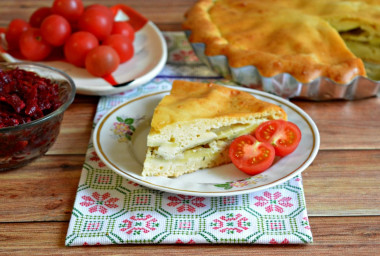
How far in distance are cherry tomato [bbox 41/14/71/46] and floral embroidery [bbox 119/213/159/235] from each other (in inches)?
49.0

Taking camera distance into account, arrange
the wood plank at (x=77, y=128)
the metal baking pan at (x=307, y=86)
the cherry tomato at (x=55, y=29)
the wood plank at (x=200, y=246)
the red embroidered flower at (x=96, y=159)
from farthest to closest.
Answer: the cherry tomato at (x=55, y=29), the metal baking pan at (x=307, y=86), the wood plank at (x=77, y=128), the red embroidered flower at (x=96, y=159), the wood plank at (x=200, y=246)

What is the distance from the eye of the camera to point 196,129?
1.78 m

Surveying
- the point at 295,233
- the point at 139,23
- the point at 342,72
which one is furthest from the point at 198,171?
the point at 139,23

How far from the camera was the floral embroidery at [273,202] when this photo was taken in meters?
1.65

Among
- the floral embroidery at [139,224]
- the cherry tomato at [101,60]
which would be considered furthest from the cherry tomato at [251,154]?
the cherry tomato at [101,60]

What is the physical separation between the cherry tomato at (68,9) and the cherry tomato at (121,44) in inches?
9.5

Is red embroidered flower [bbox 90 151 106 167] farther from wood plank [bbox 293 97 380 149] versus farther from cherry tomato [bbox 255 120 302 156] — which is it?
wood plank [bbox 293 97 380 149]

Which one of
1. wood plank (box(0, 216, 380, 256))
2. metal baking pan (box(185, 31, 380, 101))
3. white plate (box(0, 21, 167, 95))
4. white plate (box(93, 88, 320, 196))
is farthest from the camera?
white plate (box(0, 21, 167, 95))

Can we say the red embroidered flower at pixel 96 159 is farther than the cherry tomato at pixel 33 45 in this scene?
No

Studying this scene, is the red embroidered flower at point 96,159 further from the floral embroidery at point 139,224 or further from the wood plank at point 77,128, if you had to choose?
the floral embroidery at point 139,224

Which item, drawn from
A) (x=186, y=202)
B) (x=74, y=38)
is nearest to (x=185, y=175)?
(x=186, y=202)

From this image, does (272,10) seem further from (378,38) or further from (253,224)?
(253,224)

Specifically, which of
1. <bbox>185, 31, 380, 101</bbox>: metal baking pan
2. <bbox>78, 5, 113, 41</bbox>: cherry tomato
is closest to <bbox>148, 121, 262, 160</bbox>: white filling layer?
<bbox>185, 31, 380, 101</bbox>: metal baking pan

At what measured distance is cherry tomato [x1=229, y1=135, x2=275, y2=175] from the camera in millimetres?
1701
